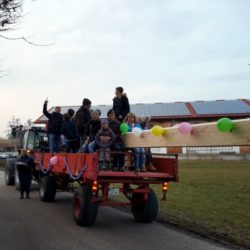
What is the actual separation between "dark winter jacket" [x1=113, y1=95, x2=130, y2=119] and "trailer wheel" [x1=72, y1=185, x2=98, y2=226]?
2.39 m

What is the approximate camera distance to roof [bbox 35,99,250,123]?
1971 inches

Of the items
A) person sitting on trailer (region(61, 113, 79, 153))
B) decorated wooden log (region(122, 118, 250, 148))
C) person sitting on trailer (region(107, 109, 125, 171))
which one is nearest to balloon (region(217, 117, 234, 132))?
decorated wooden log (region(122, 118, 250, 148))

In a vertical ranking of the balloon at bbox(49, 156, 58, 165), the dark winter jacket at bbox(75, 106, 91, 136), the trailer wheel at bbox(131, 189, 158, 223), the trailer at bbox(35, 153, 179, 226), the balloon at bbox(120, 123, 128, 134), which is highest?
the dark winter jacket at bbox(75, 106, 91, 136)

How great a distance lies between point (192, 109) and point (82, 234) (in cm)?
4479

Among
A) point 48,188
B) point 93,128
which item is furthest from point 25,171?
point 93,128

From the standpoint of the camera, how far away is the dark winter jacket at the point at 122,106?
1149 centimetres

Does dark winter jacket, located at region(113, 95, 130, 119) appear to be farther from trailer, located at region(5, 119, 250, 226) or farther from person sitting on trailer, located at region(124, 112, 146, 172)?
trailer, located at region(5, 119, 250, 226)

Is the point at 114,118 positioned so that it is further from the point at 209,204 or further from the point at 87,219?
the point at 209,204

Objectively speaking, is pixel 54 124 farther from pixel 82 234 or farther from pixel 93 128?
pixel 82 234

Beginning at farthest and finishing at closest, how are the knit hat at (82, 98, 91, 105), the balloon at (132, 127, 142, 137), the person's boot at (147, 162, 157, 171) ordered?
the knit hat at (82, 98, 91, 105) < the person's boot at (147, 162, 157, 171) < the balloon at (132, 127, 142, 137)

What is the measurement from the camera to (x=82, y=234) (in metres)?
8.98

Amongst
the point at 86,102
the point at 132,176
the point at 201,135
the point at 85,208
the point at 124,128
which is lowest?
the point at 85,208

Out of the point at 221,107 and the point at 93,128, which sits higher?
the point at 221,107

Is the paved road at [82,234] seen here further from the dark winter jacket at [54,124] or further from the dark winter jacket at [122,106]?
the dark winter jacket at [54,124]
